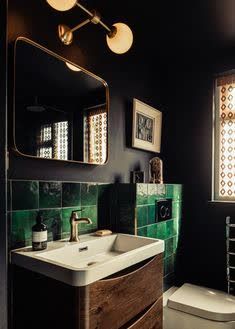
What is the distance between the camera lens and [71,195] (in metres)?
1.61

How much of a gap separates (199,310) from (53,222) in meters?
1.14

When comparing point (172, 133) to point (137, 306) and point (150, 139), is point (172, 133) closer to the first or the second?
point (150, 139)

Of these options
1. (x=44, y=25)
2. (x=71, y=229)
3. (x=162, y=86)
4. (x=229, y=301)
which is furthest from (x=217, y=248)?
(x=44, y=25)

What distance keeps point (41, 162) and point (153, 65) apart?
1758 millimetres

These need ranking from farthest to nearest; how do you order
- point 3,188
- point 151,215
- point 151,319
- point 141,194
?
1. point 151,215
2. point 141,194
3. point 151,319
4. point 3,188

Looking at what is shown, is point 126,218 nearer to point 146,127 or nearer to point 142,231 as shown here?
point 142,231

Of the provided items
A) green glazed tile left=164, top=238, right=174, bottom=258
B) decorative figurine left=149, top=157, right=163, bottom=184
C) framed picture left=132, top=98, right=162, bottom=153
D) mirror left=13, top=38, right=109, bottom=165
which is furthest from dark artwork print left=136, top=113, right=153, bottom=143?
green glazed tile left=164, top=238, right=174, bottom=258

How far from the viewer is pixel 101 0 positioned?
74.2 inches

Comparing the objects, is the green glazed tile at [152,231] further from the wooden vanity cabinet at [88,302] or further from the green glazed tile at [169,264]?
the wooden vanity cabinet at [88,302]

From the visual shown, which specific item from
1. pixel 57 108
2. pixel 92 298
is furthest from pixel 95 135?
pixel 92 298

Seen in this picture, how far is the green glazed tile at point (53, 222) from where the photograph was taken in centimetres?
145

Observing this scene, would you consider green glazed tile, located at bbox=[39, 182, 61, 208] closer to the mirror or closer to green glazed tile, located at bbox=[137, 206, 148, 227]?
the mirror

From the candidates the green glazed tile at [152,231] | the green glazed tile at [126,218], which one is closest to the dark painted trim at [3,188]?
the green glazed tile at [126,218]

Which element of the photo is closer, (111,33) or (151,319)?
(151,319)
